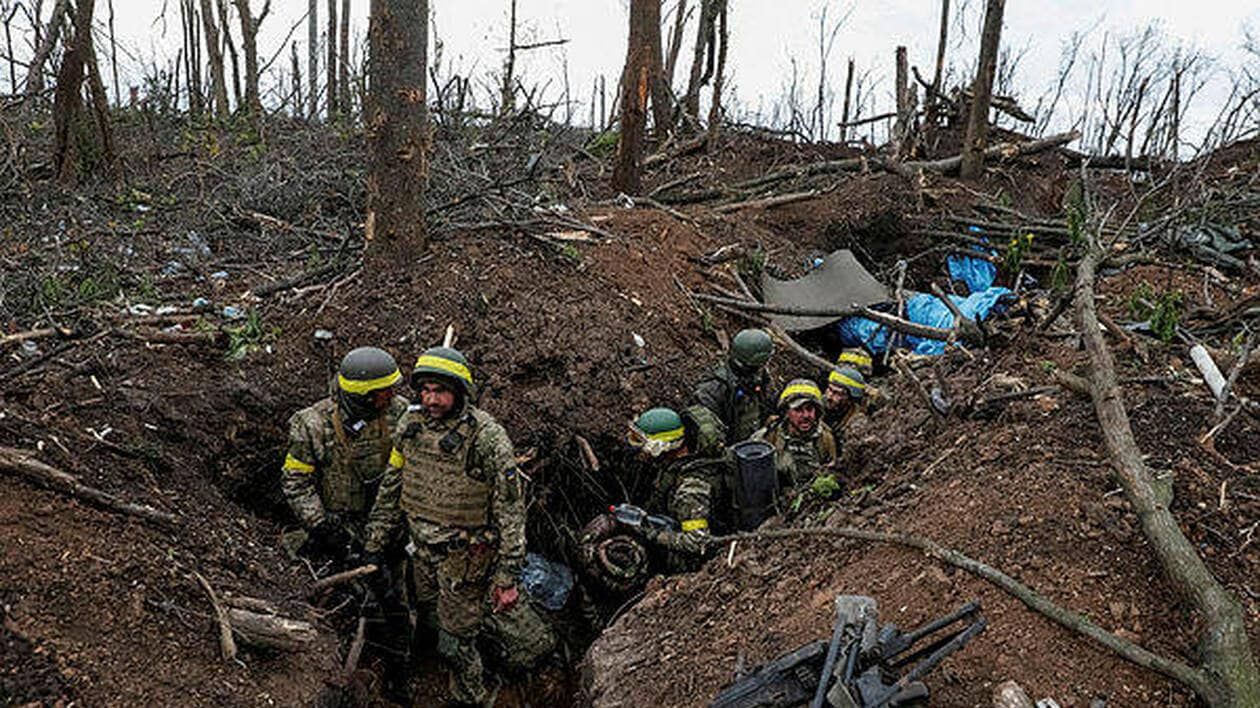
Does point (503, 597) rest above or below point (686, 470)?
below

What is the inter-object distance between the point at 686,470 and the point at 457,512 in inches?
52.7

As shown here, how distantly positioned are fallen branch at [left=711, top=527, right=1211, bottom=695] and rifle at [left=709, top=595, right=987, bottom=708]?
18 cm

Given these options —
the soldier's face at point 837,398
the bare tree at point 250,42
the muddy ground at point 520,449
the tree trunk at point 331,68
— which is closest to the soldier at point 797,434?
the muddy ground at point 520,449

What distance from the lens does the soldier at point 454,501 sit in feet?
14.6

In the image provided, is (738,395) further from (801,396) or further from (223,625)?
(223,625)

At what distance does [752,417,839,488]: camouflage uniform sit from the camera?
5035 millimetres

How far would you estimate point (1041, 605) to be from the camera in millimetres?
2764

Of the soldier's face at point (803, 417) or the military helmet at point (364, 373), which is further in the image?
the soldier's face at point (803, 417)

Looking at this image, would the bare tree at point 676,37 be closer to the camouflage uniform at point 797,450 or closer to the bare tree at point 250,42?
the bare tree at point 250,42

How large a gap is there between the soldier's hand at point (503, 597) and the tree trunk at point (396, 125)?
2785 millimetres

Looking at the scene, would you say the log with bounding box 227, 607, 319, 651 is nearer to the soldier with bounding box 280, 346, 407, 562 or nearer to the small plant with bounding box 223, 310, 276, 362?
the soldier with bounding box 280, 346, 407, 562

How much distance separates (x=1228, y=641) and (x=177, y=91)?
1499cm

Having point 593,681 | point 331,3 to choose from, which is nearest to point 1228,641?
point 593,681

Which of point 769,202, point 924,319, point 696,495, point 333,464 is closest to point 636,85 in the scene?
point 769,202
